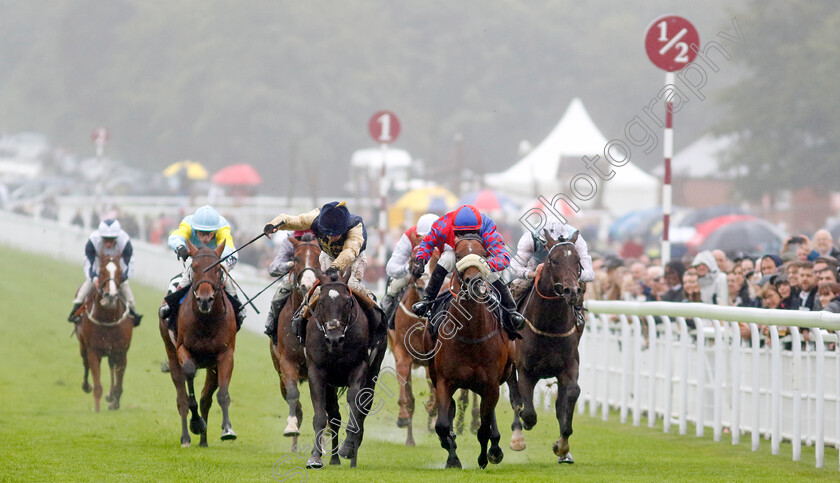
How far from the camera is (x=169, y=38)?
5988 centimetres

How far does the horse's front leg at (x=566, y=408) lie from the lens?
31.6ft

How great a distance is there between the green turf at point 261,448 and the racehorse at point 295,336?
0.35 meters

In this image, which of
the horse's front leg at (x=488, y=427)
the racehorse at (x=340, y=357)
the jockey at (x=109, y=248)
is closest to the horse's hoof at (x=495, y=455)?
the horse's front leg at (x=488, y=427)

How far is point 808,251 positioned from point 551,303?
355cm

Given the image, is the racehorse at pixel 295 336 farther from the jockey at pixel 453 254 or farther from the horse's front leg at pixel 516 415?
the horse's front leg at pixel 516 415

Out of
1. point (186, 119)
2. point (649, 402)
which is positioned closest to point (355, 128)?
point (186, 119)

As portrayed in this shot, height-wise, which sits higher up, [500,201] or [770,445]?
[500,201]

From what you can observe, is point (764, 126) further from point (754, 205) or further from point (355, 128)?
point (355, 128)

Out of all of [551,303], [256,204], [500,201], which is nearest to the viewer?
[551,303]

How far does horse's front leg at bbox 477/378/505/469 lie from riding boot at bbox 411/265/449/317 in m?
0.66

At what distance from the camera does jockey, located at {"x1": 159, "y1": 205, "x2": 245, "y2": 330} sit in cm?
1092

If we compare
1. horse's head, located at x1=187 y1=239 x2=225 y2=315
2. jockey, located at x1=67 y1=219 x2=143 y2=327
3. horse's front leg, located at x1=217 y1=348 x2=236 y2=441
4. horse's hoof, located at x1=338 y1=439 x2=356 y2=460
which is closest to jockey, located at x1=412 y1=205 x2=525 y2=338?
horse's hoof, located at x1=338 y1=439 x2=356 y2=460

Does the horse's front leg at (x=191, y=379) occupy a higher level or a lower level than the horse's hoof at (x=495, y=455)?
higher

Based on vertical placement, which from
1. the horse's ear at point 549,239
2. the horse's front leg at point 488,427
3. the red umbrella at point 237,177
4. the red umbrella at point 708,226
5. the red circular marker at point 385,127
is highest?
the red umbrella at point 237,177
